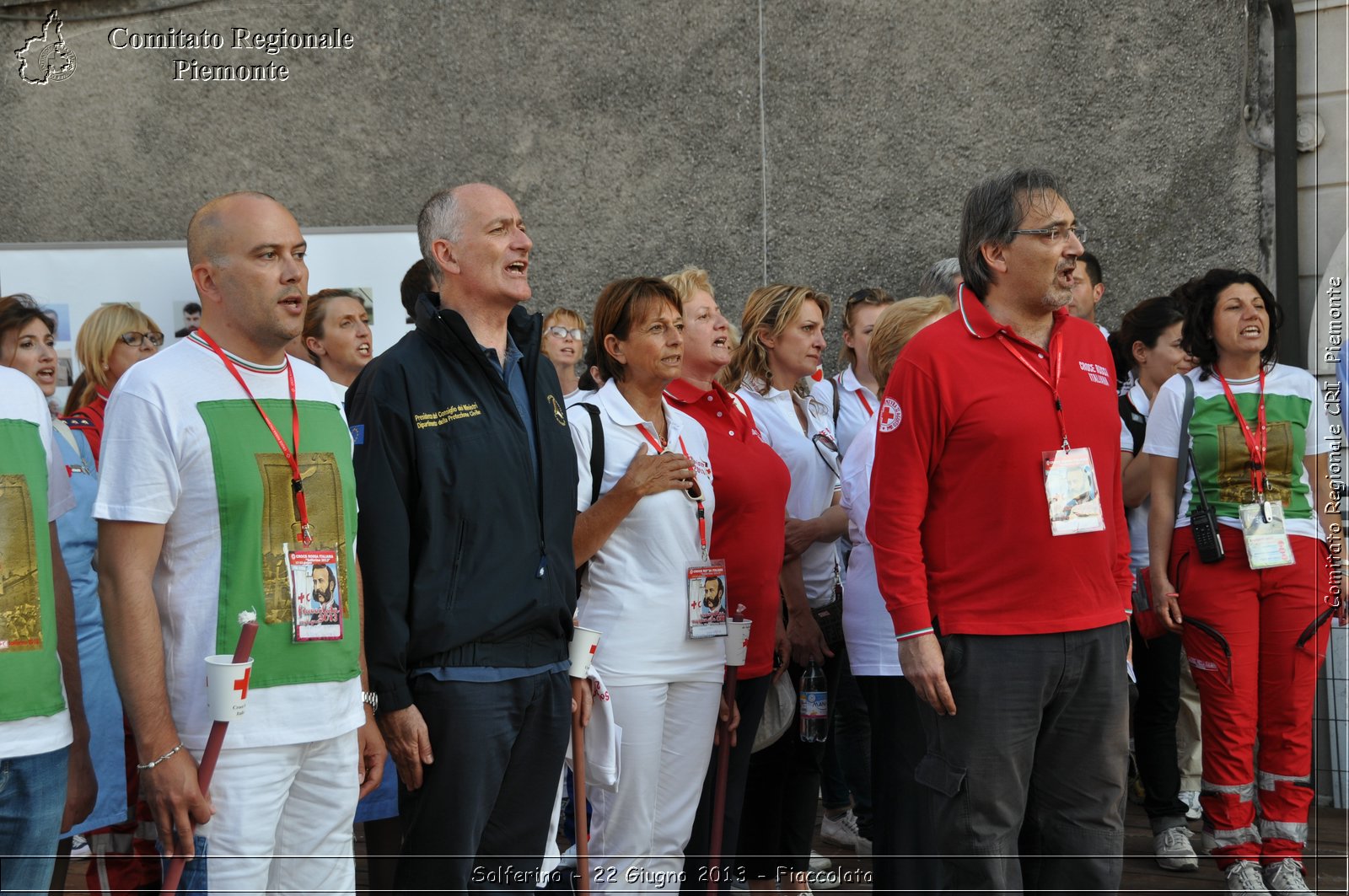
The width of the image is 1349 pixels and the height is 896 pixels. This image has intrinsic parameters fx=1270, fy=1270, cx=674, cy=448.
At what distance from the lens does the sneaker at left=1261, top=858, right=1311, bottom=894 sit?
4656mm

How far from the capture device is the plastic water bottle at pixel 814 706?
4477 mm

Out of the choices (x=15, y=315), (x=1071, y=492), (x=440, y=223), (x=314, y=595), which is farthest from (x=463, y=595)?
(x=15, y=315)

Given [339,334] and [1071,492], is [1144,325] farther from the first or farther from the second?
[339,334]

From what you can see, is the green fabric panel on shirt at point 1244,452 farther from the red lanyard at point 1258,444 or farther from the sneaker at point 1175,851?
the sneaker at point 1175,851

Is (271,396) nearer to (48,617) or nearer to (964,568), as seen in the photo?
(48,617)

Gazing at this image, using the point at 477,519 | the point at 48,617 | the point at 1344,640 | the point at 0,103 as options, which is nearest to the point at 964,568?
the point at 477,519

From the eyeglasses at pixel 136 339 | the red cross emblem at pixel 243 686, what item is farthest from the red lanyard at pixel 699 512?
the eyeglasses at pixel 136 339

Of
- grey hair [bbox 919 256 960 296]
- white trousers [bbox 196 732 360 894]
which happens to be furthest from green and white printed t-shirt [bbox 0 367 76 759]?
grey hair [bbox 919 256 960 296]

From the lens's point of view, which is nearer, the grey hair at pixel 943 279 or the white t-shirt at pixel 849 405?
the grey hair at pixel 943 279

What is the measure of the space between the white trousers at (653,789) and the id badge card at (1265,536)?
2220mm

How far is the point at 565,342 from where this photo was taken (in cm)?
660

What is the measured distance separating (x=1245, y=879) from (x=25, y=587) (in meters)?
4.20

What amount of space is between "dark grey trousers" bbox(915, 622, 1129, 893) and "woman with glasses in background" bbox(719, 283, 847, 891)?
1.38 metres

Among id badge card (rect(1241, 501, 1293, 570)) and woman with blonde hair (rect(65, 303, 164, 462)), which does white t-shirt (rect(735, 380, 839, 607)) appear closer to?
id badge card (rect(1241, 501, 1293, 570))
